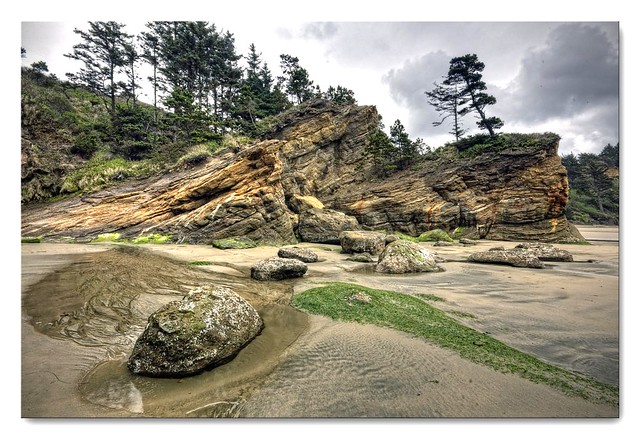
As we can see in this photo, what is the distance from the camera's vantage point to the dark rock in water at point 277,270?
655cm

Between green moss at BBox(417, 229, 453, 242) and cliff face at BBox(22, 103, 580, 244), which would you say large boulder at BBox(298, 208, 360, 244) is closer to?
cliff face at BBox(22, 103, 580, 244)

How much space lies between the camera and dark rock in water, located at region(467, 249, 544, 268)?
795 centimetres

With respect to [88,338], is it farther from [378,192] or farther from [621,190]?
[378,192]

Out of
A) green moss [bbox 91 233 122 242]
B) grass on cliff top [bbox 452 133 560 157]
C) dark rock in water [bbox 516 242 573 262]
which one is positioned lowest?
dark rock in water [bbox 516 242 573 262]

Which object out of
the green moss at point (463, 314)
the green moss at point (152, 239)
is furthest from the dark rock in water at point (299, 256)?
the green moss at point (152, 239)

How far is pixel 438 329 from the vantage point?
11.6 feet

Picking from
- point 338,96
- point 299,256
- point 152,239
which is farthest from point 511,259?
point 338,96

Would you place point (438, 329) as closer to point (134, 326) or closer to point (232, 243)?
point (134, 326)

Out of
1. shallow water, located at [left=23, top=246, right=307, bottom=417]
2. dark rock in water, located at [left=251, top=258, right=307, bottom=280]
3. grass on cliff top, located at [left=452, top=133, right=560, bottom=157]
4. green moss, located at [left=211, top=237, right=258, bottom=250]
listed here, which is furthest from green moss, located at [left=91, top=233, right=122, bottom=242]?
grass on cliff top, located at [left=452, top=133, right=560, bottom=157]

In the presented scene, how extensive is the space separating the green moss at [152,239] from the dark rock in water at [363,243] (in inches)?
357

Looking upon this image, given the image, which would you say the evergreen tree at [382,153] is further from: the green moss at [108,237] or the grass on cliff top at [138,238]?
the green moss at [108,237]

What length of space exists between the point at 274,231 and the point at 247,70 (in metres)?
29.5

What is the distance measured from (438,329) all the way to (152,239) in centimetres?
1367

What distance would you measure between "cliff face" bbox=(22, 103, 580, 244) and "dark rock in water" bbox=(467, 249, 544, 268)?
781 centimetres
